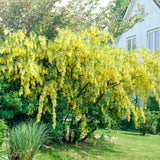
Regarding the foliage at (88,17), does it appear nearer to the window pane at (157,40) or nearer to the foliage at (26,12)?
the foliage at (26,12)

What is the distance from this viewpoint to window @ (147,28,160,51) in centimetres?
1608

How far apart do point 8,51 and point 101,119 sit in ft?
11.9

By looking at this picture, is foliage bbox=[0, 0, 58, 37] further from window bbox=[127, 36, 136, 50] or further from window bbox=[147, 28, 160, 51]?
window bbox=[127, 36, 136, 50]

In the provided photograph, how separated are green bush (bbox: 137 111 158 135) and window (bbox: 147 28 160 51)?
14.6 feet

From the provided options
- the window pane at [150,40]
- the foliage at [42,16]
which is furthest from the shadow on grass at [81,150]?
the window pane at [150,40]

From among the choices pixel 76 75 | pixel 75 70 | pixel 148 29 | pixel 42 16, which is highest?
pixel 148 29

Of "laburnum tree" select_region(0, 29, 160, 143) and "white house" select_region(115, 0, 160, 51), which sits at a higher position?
"white house" select_region(115, 0, 160, 51)

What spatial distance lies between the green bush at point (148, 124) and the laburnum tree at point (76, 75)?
482 centimetres

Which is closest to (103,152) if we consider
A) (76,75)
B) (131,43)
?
(76,75)

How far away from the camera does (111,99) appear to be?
8727 mm

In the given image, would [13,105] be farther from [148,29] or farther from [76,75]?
[148,29]

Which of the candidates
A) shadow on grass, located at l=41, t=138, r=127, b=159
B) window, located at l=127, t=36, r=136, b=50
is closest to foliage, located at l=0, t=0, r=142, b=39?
shadow on grass, located at l=41, t=138, r=127, b=159

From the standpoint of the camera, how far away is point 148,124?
44.5 ft

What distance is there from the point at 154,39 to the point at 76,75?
32.8 ft
